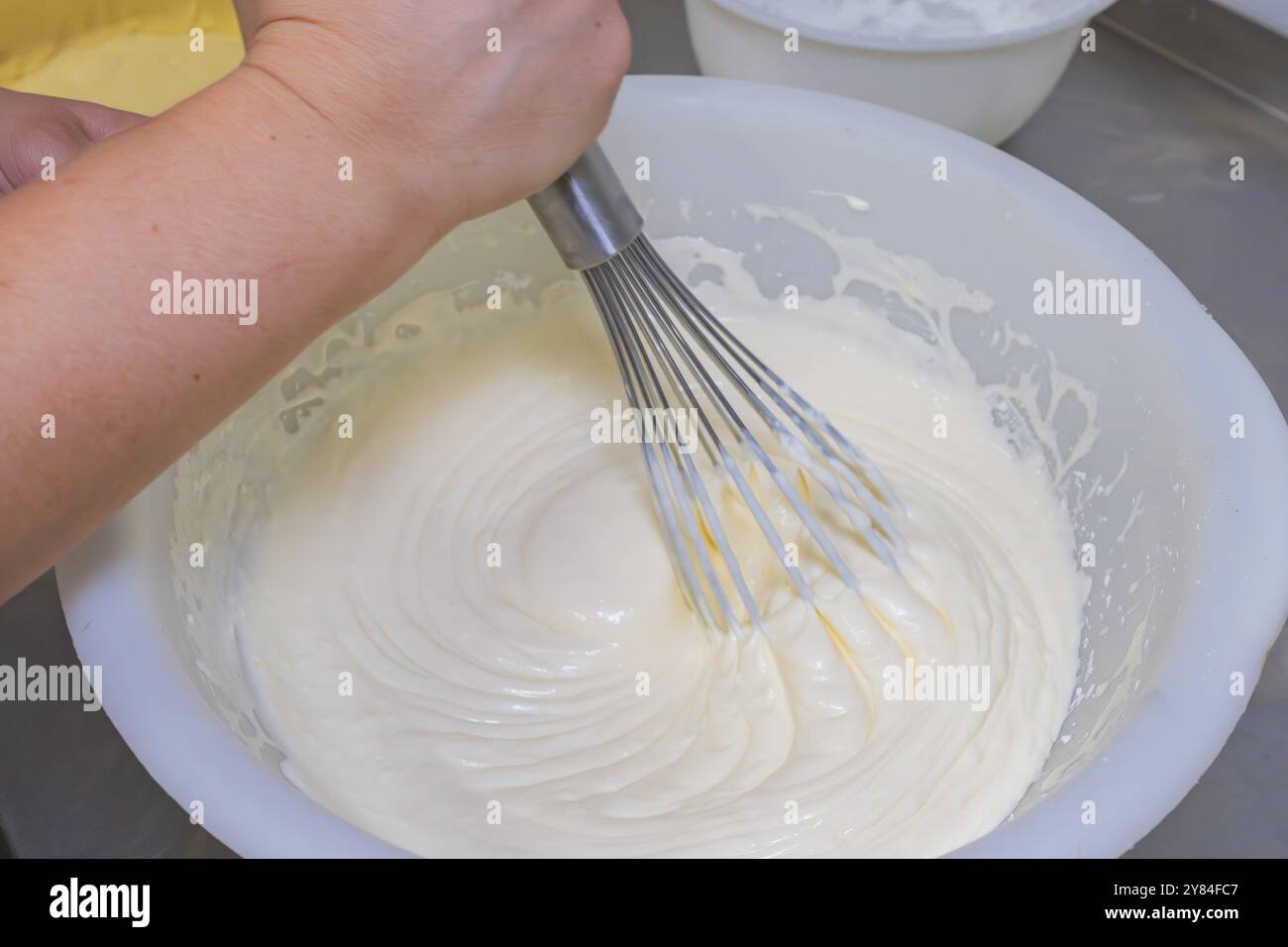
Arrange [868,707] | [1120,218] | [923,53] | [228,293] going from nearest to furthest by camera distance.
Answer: [228,293]
[868,707]
[923,53]
[1120,218]

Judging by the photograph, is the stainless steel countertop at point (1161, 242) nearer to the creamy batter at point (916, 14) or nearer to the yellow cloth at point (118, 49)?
the creamy batter at point (916, 14)

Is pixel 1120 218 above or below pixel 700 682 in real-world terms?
above

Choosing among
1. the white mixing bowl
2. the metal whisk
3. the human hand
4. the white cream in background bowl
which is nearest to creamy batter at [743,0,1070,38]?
the white cream in background bowl

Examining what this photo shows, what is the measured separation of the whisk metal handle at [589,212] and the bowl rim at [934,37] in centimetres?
30

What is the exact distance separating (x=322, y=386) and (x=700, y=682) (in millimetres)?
421

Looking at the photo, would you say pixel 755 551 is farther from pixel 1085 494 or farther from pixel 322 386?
pixel 322 386

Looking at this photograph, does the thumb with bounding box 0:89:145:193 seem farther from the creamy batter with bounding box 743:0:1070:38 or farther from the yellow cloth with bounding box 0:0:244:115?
the creamy batter with bounding box 743:0:1070:38

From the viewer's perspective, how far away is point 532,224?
1004 mm

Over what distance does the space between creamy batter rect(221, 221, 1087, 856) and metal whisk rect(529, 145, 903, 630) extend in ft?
0.08

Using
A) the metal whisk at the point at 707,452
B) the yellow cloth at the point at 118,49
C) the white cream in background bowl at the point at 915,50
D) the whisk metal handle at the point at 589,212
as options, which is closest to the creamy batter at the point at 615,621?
the metal whisk at the point at 707,452

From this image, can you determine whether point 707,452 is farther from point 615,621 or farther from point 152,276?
point 152,276

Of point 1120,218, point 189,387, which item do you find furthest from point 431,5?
point 1120,218

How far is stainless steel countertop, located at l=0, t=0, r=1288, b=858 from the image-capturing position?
2.49 ft
